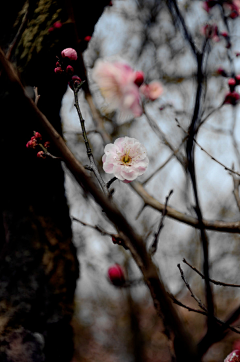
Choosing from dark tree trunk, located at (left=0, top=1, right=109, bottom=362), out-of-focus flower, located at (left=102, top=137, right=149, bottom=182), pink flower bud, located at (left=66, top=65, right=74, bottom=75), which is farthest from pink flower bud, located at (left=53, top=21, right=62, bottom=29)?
out-of-focus flower, located at (left=102, top=137, right=149, bottom=182)

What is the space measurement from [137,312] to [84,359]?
602 millimetres

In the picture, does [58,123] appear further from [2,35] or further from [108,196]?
[108,196]

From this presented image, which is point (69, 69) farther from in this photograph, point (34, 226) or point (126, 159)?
point (34, 226)

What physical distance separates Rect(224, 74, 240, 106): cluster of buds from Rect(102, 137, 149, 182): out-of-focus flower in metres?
0.61

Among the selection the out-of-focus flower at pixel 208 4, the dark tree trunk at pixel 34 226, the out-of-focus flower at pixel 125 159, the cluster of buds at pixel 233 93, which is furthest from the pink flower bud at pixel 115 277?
the out-of-focus flower at pixel 208 4

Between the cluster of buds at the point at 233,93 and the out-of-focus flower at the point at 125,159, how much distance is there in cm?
61

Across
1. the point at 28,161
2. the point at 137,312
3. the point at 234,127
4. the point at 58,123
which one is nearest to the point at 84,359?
the point at 137,312

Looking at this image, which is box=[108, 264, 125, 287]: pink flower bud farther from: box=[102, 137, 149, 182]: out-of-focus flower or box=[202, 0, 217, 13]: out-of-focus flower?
box=[202, 0, 217, 13]: out-of-focus flower

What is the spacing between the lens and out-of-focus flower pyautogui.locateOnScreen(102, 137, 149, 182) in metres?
0.40

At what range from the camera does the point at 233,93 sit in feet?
2.87

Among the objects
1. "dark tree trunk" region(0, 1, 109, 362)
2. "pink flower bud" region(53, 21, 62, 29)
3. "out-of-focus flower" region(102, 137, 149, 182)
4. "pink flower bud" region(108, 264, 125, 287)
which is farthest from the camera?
"pink flower bud" region(53, 21, 62, 29)

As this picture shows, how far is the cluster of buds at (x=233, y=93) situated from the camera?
0.85 m

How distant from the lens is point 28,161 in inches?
39.1

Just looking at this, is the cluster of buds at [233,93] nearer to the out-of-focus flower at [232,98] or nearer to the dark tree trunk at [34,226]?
the out-of-focus flower at [232,98]
